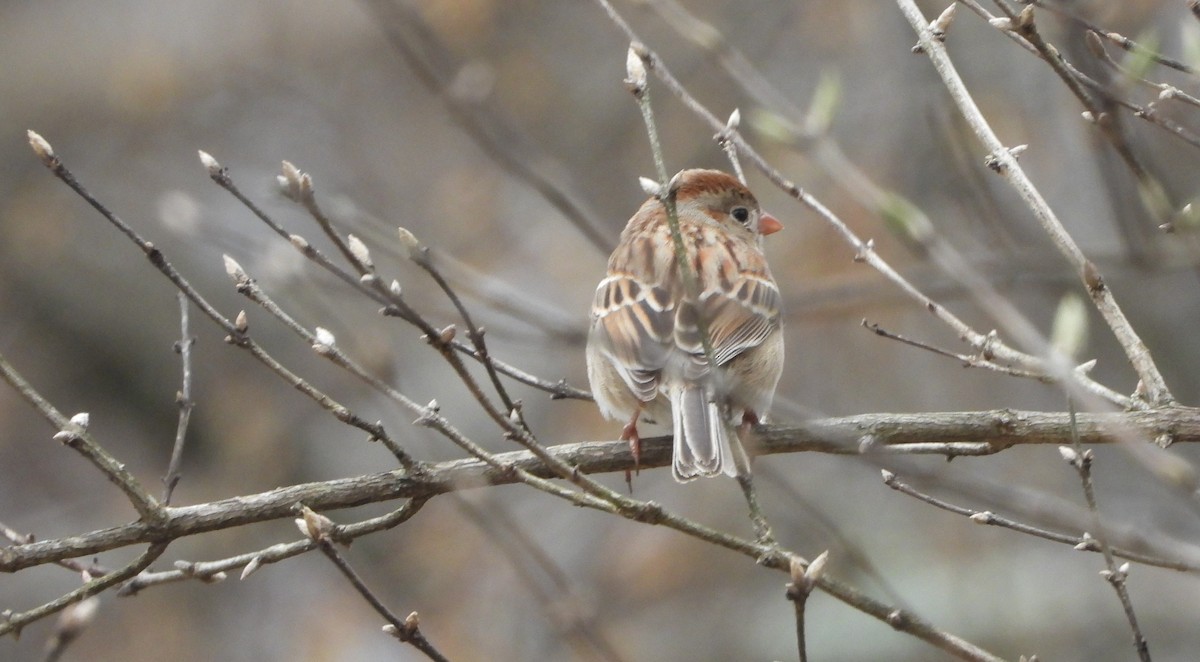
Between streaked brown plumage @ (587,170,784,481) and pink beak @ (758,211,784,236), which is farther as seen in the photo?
pink beak @ (758,211,784,236)

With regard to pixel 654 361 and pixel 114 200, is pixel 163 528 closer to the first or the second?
pixel 654 361

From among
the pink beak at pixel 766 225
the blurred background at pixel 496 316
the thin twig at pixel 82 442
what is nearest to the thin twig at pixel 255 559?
the thin twig at pixel 82 442

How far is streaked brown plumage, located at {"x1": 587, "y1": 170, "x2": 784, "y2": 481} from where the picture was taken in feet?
13.7

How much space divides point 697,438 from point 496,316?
4.67 meters

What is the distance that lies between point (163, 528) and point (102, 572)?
0.34m

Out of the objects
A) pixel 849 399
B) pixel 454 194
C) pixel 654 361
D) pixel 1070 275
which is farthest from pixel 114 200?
pixel 1070 275

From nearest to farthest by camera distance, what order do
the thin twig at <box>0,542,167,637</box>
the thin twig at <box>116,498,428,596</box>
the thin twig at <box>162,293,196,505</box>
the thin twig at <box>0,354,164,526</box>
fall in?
1. the thin twig at <box>0,354,164,526</box>
2. the thin twig at <box>0,542,167,637</box>
3. the thin twig at <box>116,498,428,596</box>
4. the thin twig at <box>162,293,196,505</box>

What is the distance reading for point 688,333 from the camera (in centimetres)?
468

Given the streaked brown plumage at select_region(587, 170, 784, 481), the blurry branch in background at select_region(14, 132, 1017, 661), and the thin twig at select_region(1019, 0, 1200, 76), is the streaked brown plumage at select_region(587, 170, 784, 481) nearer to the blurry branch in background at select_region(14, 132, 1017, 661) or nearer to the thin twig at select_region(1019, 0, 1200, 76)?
the blurry branch in background at select_region(14, 132, 1017, 661)

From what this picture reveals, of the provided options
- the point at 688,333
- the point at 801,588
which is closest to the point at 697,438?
the point at 688,333

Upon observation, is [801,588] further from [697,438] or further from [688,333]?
[688,333]

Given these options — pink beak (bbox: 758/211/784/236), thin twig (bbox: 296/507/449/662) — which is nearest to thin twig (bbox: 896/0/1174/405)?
thin twig (bbox: 296/507/449/662)

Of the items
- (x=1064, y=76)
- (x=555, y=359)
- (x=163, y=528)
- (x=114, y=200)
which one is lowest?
(x=163, y=528)

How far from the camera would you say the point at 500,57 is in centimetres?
1073
